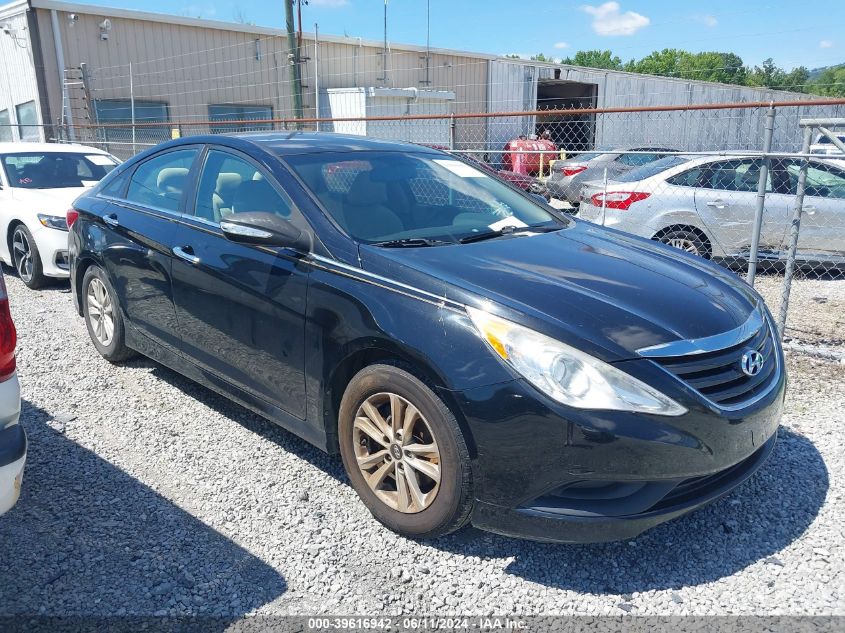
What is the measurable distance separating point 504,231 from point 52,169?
6.34 m

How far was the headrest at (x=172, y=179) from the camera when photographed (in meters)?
4.07

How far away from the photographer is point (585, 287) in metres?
2.86

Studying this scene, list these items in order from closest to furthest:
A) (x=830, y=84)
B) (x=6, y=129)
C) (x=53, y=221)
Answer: (x=53, y=221) → (x=6, y=129) → (x=830, y=84)

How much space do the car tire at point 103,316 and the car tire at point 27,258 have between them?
2.50m

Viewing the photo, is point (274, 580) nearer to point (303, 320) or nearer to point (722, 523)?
point (303, 320)

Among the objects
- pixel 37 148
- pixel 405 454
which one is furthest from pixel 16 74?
pixel 405 454

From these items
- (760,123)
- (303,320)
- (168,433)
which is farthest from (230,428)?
(760,123)

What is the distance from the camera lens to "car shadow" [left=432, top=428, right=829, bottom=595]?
8.87 feet

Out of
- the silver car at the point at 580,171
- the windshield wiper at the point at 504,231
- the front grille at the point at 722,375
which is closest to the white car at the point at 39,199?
the windshield wiper at the point at 504,231

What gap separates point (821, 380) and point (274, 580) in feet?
12.9

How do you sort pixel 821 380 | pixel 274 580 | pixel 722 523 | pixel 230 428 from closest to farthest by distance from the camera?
1. pixel 274 580
2. pixel 722 523
3. pixel 230 428
4. pixel 821 380

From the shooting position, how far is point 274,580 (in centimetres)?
268

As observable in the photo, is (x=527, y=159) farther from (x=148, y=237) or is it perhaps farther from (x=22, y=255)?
(x=148, y=237)

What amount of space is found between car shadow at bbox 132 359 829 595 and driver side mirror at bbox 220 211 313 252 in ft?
4.01
